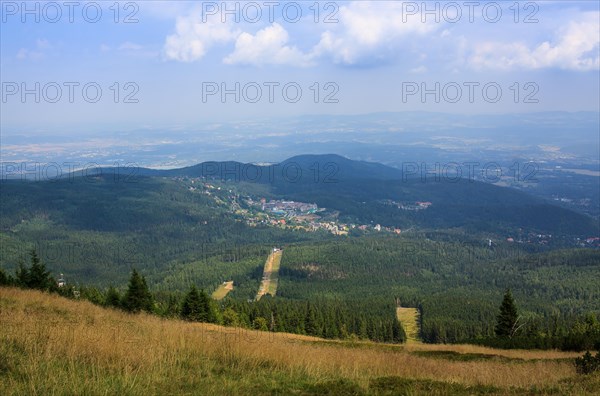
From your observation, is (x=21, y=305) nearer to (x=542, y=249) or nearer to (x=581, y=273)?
(x=581, y=273)

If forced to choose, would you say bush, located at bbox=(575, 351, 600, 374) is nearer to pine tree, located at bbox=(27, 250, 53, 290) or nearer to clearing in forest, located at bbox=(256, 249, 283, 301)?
pine tree, located at bbox=(27, 250, 53, 290)

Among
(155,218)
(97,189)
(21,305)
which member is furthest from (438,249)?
(97,189)

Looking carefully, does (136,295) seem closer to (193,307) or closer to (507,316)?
(193,307)

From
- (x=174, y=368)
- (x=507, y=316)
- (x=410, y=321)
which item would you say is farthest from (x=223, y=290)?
(x=174, y=368)

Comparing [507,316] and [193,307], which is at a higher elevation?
[193,307]

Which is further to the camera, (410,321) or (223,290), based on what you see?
(223,290)

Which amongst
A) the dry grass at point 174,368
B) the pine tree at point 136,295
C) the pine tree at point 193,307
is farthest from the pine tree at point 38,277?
the dry grass at point 174,368

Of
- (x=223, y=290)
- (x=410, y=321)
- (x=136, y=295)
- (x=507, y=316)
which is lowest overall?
(x=223, y=290)
